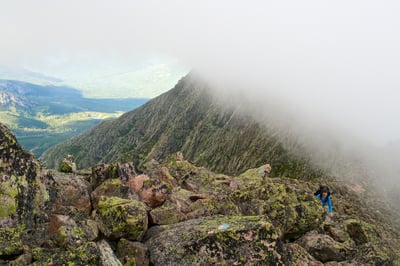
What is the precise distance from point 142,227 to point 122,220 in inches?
59.9

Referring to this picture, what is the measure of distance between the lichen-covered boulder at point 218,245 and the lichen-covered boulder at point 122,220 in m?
1.19

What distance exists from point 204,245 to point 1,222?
12276 millimetres

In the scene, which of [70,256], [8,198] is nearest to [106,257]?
[70,256]

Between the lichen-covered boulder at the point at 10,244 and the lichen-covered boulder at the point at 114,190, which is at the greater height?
the lichen-covered boulder at the point at 10,244

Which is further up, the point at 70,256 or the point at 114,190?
the point at 70,256

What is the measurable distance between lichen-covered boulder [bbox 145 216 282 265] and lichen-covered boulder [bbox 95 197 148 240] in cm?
119

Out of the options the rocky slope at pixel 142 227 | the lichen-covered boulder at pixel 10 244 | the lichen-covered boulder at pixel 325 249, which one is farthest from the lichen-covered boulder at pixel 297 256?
the lichen-covered boulder at pixel 10 244

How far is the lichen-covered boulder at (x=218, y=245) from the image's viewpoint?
68.8 feet

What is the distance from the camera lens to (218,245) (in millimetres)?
21375

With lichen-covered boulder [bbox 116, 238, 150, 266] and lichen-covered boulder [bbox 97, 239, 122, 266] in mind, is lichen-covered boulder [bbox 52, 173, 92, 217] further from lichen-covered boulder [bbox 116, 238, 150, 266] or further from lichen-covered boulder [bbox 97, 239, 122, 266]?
lichen-covered boulder [bbox 97, 239, 122, 266]

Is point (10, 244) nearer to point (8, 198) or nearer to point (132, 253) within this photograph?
point (8, 198)

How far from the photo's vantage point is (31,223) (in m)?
20.9

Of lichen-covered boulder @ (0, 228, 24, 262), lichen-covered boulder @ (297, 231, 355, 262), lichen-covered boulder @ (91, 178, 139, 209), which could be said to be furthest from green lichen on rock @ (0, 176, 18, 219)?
lichen-covered boulder @ (297, 231, 355, 262)

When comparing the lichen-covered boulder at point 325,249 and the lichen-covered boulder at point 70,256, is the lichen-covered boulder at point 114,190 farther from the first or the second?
the lichen-covered boulder at point 325,249
